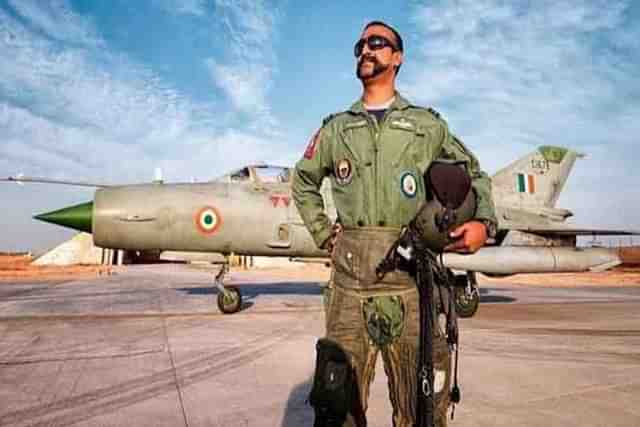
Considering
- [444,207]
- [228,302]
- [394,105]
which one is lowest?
[228,302]

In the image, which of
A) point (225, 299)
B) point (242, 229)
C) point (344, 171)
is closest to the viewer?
point (344, 171)

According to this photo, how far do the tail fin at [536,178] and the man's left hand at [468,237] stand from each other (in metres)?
11.2

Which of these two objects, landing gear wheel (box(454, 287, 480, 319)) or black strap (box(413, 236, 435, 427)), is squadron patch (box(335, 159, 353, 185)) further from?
landing gear wheel (box(454, 287, 480, 319))

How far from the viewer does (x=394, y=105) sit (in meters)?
2.40

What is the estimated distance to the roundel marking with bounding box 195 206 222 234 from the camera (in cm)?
864

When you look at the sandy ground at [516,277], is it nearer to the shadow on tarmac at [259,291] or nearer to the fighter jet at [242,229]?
the shadow on tarmac at [259,291]

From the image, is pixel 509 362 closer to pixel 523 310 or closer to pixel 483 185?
pixel 483 185

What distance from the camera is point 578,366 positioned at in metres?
5.23

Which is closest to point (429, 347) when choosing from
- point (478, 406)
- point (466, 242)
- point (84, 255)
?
point (466, 242)

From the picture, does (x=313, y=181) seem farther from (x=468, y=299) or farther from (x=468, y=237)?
(x=468, y=299)

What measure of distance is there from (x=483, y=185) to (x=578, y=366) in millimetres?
4154

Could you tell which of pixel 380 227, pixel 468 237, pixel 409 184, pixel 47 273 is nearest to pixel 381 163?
pixel 409 184

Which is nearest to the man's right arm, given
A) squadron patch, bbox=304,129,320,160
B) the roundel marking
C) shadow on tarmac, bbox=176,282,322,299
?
squadron patch, bbox=304,129,320,160

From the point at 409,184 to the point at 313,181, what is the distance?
577mm
